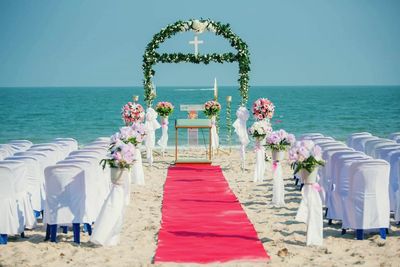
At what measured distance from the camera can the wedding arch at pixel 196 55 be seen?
2316 centimetres

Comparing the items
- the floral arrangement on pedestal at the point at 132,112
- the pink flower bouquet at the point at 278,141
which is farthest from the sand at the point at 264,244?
the floral arrangement on pedestal at the point at 132,112

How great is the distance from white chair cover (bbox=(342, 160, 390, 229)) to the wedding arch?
38.6 feet

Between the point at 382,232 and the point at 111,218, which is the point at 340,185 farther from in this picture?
the point at 111,218

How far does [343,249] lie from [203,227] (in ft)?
8.26

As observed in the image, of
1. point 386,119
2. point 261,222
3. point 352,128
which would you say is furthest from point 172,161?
point 386,119

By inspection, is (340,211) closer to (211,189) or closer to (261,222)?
(261,222)

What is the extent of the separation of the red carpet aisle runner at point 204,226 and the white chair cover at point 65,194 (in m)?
1.39

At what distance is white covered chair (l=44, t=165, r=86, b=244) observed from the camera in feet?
36.9

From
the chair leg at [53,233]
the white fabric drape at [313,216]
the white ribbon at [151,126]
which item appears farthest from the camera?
the white ribbon at [151,126]

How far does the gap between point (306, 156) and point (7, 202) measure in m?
4.68

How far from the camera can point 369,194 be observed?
11.4 meters

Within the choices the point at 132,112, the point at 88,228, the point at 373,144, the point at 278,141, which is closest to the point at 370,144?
the point at 373,144

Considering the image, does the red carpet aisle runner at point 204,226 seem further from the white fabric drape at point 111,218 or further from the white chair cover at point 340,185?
the white chair cover at point 340,185

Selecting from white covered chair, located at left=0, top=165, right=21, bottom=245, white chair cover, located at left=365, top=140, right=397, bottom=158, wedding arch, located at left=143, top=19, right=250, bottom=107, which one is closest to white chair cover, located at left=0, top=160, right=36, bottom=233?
white covered chair, located at left=0, top=165, right=21, bottom=245
